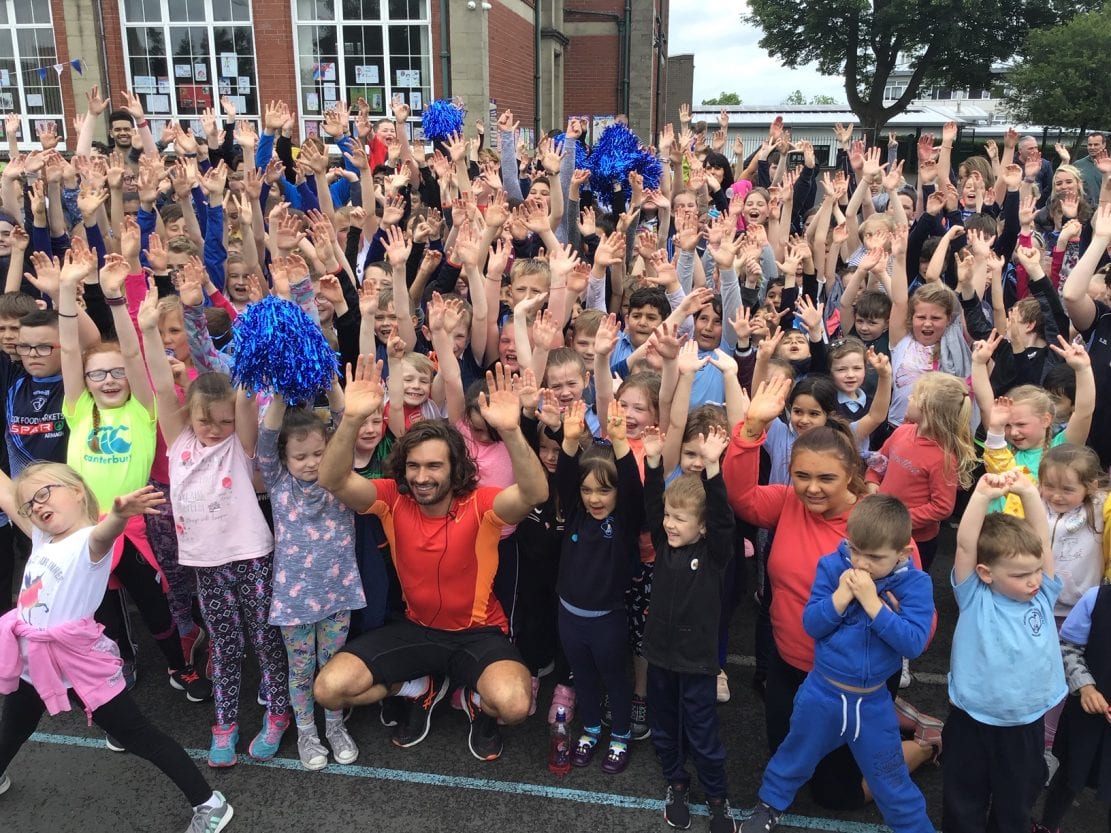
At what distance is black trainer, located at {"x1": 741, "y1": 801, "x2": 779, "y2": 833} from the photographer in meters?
2.88

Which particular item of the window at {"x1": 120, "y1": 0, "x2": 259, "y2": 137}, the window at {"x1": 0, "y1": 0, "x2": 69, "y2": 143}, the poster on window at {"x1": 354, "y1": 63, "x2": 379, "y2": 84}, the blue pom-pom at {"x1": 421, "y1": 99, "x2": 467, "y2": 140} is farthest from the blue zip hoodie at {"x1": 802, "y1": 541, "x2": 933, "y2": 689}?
the window at {"x1": 0, "y1": 0, "x2": 69, "y2": 143}

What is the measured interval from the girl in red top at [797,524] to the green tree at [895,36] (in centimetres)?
3052

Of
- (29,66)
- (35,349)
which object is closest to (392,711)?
(35,349)

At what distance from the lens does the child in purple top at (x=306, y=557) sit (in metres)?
3.23

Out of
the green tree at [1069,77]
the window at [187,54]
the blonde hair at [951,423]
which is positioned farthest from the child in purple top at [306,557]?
the green tree at [1069,77]

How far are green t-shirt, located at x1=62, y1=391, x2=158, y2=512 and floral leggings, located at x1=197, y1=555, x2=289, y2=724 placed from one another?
1.75 feet

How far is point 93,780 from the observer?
3.26 meters

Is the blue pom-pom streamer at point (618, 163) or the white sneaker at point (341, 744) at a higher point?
the blue pom-pom streamer at point (618, 163)

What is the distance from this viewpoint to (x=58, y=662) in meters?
2.83

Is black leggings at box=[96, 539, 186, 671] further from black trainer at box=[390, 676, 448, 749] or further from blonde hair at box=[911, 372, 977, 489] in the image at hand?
blonde hair at box=[911, 372, 977, 489]

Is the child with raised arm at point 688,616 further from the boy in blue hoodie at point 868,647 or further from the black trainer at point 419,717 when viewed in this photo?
the black trainer at point 419,717

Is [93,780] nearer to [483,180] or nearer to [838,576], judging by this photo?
[838,576]

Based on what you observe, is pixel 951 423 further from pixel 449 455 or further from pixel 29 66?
pixel 29 66

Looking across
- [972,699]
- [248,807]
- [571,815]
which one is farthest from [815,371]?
[248,807]
